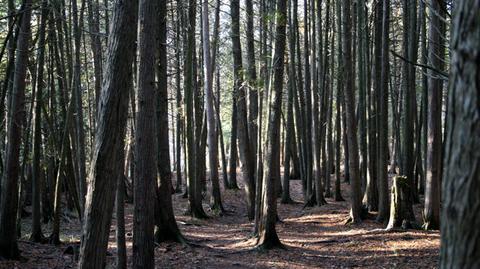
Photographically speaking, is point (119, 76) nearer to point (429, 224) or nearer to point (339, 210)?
point (429, 224)

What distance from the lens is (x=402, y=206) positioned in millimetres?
10891

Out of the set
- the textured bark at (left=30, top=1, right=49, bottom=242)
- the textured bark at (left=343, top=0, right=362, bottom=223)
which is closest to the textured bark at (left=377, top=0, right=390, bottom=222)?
the textured bark at (left=343, top=0, right=362, bottom=223)

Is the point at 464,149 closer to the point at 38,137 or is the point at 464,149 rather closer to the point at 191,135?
the point at 38,137

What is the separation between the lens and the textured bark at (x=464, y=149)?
1631 millimetres

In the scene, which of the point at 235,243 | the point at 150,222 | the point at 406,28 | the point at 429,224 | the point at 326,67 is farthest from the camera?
the point at 326,67

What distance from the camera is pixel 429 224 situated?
10656 mm

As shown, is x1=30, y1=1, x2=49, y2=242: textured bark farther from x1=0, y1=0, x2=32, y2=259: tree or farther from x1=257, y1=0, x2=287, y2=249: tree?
x1=257, y1=0, x2=287, y2=249: tree

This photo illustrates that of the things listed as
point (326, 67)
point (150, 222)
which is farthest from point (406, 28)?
point (150, 222)

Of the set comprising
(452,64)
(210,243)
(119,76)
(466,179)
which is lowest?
(210,243)

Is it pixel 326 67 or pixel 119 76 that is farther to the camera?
pixel 326 67

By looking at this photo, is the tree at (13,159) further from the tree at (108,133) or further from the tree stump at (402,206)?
the tree stump at (402,206)

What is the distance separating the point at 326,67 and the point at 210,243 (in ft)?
29.1

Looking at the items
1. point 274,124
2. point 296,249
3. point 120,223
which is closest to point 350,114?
point 274,124

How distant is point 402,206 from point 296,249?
104 inches
